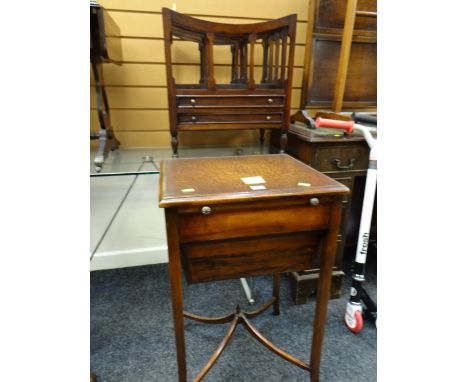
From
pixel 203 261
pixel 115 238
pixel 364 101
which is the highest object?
pixel 364 101

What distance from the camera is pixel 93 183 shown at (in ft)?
5.53

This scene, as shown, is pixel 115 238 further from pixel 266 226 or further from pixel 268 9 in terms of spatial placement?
pixel 268 9

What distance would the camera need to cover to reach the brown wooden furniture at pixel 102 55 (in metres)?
1.14

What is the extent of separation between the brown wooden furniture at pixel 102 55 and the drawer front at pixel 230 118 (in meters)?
0.39

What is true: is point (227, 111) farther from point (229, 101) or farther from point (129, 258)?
point (129, 258)

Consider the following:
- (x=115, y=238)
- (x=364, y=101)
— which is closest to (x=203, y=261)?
(x=115, y=238)

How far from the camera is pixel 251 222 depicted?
80cm

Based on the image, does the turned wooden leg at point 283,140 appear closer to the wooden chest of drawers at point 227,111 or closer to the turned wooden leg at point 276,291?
the wooden chest of drawers at point 227,111

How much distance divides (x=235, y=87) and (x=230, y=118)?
0.15m

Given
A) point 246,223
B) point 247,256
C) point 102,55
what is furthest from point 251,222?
point 102,55

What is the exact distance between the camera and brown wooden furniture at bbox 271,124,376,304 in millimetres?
1358

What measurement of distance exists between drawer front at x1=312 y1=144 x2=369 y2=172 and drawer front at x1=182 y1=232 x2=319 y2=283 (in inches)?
22.9

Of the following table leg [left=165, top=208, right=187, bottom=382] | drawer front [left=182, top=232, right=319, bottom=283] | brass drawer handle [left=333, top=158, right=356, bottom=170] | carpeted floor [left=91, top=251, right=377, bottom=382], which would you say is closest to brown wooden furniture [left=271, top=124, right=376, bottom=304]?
brass drawer handle [left=333, top=158, right=356, bottom=170]

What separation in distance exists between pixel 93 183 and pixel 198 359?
112 cm
